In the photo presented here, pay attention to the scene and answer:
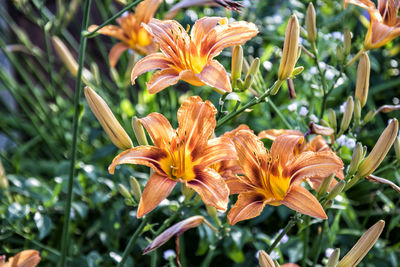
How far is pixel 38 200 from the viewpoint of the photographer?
3.96 ft

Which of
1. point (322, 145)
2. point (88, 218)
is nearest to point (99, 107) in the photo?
point (322, 145)

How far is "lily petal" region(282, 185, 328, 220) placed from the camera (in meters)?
0.66

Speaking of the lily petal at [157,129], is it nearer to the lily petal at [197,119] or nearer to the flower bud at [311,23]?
the lily petal at [197,119]

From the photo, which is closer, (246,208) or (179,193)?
(246,208)

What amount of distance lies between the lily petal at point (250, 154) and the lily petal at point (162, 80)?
A: 0.40 feet

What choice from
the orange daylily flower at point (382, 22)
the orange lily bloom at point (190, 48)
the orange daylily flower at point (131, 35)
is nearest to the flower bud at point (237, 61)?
the orange lily bloom at point (190, 48)

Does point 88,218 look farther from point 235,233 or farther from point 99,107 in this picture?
point 99,107

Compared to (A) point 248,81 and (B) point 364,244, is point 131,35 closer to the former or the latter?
(A) point 248,81

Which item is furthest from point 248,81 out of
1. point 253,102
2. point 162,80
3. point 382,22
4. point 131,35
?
point 131,35

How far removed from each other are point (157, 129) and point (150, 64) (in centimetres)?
10

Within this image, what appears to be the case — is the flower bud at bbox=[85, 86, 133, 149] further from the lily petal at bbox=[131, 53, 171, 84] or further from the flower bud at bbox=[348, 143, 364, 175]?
the flower bud at bbox=[348, 143, 364, 175]

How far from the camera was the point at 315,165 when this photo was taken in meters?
0.68

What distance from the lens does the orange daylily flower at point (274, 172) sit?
0.68 metres

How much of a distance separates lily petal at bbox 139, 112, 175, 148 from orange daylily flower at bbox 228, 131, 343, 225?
4.0 inches
